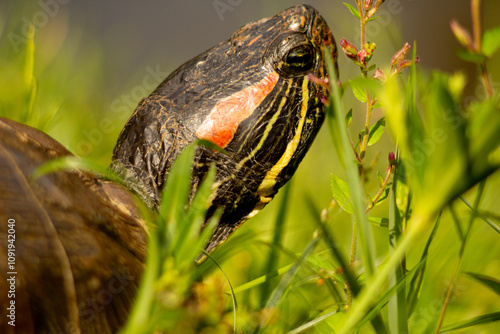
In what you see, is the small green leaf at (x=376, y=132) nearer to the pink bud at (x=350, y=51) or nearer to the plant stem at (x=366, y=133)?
the plant stem at (x=366, y=133)

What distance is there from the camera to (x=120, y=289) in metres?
0.72

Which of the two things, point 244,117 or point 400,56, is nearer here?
point 400,56

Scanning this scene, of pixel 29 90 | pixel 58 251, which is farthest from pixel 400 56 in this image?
pixel 29 90

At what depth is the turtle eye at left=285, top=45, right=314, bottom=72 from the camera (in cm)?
113

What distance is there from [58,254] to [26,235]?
0.05 meters

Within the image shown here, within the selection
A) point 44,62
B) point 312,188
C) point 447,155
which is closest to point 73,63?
point 44,62

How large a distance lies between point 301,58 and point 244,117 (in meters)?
0.20

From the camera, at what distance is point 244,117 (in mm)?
1104

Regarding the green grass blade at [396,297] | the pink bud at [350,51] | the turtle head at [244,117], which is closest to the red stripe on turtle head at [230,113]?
the turtle head at [244,117]

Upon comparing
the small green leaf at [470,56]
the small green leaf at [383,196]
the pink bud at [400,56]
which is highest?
the pink bud at [400,56]

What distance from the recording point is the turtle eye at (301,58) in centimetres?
113

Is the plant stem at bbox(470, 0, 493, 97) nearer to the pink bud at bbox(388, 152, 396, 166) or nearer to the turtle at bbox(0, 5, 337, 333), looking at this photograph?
the pink bud at bbox(388, 152, 396, 166)

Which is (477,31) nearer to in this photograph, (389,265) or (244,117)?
(389,265)

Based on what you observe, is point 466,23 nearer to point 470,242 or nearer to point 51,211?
point 470,242
